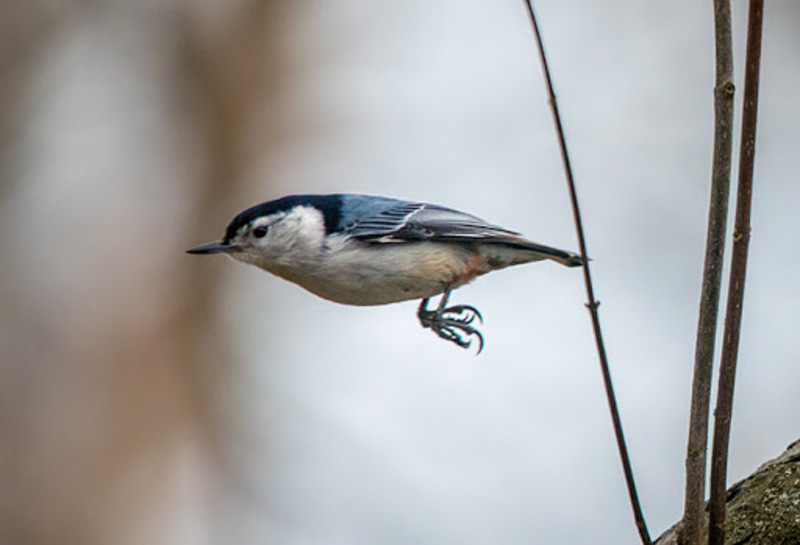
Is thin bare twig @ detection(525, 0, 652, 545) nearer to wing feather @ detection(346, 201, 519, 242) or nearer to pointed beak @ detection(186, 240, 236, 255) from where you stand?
wing feather @ detection(346, 201, 519, 242)

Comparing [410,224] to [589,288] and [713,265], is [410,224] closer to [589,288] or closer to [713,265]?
[589,288]

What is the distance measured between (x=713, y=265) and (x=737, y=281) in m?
0.04

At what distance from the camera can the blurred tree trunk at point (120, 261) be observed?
6227 millimetres

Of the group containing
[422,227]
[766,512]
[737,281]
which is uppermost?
[422,227]

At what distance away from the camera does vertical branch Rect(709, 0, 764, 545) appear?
1477 mm

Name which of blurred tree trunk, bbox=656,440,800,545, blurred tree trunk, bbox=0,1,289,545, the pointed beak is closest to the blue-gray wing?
the pointed beak

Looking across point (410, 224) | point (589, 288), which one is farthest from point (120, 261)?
point (589, 288)

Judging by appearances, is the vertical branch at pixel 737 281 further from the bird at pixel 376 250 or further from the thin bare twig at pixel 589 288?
the bird at pixel 376 250

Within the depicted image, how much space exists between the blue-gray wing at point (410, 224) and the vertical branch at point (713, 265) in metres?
1.06

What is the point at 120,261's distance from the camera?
642 cm

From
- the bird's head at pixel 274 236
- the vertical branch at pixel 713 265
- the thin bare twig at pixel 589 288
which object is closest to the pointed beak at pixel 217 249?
the bird's head at pixel 274 236

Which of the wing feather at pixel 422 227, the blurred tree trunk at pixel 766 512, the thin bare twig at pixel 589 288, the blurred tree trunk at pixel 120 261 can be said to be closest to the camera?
the thin bare twig at pixel 589 288

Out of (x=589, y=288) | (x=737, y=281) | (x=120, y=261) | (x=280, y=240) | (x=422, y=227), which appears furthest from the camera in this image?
(x=120, y=261)

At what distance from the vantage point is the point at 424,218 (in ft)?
9.43
